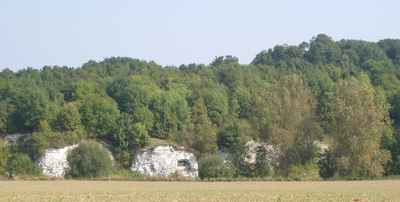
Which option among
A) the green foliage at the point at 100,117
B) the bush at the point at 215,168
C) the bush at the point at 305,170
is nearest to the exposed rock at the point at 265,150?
the bush at the point at 305,170

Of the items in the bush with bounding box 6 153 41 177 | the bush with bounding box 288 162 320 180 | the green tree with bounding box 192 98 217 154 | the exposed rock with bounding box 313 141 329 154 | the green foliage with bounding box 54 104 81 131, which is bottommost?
the bush with bounding box 288 162 320 180

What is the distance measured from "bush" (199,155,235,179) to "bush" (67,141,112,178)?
34.9 ft

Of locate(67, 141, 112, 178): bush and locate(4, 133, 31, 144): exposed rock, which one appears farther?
locate(4, 133, 31, 144): exposed rock

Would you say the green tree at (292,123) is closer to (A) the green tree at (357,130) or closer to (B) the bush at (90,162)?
(A) the green tree at (357,130)

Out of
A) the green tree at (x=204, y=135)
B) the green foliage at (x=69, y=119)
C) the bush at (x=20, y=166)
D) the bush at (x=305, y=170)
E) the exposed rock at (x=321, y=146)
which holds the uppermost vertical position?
the green foliage at (x=69, y=119)

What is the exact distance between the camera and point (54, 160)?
354ft

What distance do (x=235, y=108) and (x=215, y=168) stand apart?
31.3 metres

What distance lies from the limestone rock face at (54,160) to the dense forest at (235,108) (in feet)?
3.52

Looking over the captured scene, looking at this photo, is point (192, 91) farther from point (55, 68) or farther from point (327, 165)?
point (327, 165)

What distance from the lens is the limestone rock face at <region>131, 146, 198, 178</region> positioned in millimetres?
110500

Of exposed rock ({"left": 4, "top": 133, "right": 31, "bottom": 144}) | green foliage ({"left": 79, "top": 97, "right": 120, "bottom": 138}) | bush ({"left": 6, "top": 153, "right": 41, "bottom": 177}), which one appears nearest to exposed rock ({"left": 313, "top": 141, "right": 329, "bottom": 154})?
green foliage ({"left": 79, "top": 97, "right": 120, "bottom": 138})

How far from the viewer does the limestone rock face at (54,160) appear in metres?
106

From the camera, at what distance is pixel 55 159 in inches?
4250

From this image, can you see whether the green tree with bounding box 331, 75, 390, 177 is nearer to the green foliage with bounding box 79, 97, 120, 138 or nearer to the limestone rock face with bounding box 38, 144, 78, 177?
the green foliage with bounding box 79, 97, 120, 138
